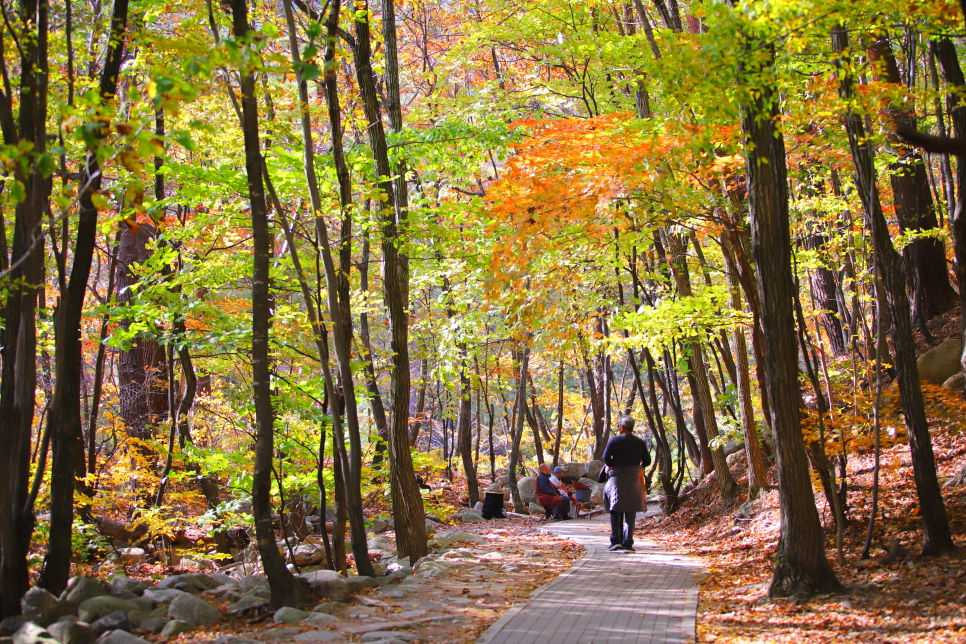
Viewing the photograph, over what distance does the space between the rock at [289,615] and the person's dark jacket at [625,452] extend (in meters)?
5.16

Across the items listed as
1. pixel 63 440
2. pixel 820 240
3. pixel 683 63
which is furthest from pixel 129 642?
pixel 820 240

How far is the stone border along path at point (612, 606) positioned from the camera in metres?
4.93

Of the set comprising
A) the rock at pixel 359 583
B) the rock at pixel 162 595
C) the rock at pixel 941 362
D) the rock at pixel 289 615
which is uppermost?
the rock at pixel 941 362

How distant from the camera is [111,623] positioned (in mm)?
4953

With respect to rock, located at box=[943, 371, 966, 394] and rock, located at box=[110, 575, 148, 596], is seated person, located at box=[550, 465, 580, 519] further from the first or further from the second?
rock, located at box=[110, 575, 148, 596]

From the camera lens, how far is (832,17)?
17.7 feet

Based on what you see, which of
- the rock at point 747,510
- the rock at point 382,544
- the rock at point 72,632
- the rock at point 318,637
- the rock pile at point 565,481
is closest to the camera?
the rock at point 72,632

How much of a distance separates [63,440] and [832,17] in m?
7.33

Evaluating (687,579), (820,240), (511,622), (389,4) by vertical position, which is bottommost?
(687,579)

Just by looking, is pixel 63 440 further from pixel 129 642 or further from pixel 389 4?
pixel 389 4

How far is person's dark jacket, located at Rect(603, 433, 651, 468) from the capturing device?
9.53 meters

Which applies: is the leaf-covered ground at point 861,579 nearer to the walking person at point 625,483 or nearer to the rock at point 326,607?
the walking person at point 625,483

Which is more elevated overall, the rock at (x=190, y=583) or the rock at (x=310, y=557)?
the rock at (x=190, y=583)

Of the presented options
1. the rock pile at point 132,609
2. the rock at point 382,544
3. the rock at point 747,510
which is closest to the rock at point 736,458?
the rock at point 747,510
